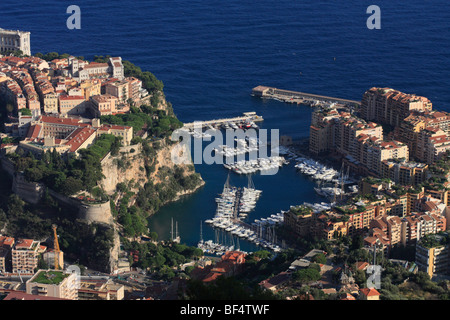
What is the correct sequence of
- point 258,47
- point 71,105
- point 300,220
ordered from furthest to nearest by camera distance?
point 258,47 < point 71,105 < point 300,220

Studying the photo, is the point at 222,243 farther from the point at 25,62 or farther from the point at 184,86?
the point at 184,86

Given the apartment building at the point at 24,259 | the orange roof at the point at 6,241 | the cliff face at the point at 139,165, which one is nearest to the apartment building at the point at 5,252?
the orange roof at the point at 6,241

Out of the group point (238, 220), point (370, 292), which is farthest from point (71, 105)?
point (370, 292)

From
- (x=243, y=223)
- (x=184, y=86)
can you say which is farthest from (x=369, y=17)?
(x=243, y=223)

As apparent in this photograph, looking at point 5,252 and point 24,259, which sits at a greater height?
point 5,252

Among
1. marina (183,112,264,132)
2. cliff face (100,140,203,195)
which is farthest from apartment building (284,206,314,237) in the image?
marina (183,112,264,132)

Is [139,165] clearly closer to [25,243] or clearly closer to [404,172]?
[25,243]

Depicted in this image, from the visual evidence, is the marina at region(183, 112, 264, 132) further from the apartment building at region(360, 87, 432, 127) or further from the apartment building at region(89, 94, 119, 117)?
the apartment building at region(89, 94, 119, 117)
